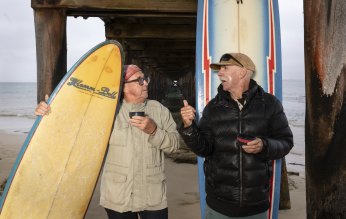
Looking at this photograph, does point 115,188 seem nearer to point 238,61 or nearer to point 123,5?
point 238,61

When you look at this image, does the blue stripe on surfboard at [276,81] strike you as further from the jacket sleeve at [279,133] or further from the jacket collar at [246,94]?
the jacket collar at [246,94]

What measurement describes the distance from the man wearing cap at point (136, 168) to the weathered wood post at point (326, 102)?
110 centimetres

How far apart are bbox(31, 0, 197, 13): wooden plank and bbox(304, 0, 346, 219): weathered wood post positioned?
2.35 meters

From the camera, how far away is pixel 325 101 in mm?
2559

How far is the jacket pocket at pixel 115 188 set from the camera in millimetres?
2217

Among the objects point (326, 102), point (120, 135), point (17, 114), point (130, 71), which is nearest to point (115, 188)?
point (120, 135)

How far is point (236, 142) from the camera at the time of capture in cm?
211

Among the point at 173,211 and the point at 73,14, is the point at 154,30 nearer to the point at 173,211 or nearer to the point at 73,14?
the point at 73,14

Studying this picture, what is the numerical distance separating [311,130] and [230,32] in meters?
1.75

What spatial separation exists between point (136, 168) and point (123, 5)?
9.35 feet

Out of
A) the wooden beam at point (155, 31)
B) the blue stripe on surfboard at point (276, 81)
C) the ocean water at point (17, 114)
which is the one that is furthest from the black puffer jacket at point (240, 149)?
the ocean water at point (17, 114)

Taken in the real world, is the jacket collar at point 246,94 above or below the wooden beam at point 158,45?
below

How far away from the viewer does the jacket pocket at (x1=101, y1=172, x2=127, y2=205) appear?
7.27 feet

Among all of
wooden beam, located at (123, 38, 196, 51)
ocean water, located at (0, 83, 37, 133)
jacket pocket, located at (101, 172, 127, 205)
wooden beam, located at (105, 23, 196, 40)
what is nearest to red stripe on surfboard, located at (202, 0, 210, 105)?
jacket pocket, located at (101, 172, 127, 205)
